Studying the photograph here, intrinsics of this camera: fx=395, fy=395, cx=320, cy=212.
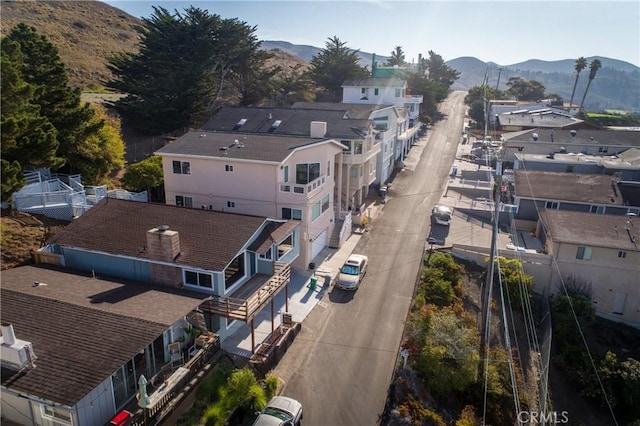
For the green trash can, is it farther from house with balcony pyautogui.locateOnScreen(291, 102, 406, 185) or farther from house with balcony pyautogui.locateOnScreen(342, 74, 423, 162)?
house with balcony pyautogui.locateOnScreen(342, 74, 423, 162)

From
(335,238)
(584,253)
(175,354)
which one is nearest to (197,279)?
(175,354)

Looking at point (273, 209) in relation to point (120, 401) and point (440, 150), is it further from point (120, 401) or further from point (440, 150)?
point (440, 150)

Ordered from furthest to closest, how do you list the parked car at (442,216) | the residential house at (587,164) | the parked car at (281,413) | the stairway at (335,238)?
the residential house at (587,164), the parked car at (442,216), the stairway at (335,238), the parked car at (281,413)

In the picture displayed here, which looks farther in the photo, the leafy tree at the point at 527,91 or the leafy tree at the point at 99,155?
the leafy tree at the point at 527,91

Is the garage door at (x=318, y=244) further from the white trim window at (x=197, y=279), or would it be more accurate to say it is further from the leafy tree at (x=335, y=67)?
the leafy tree at (x=335, y=67)

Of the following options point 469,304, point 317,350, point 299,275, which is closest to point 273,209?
point 299,275

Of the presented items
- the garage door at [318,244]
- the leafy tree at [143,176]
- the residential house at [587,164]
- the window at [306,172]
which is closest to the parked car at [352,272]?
the garage door at [318,244]
